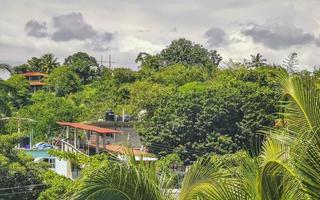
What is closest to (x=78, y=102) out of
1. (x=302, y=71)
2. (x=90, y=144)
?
(x=90, y=144)

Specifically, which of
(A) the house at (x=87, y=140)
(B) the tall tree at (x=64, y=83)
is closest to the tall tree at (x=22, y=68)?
(B) the tall tree at (x=64, y=83)

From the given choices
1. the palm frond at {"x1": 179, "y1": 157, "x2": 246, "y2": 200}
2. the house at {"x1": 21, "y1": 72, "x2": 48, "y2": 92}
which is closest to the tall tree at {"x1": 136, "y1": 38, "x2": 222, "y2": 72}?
the house at {"x1": 21, "y1": 72, "x2": 48, "y2": 92}

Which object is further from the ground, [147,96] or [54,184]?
[147,96]

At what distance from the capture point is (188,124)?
4044 cm

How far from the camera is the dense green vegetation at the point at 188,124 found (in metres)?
4.97

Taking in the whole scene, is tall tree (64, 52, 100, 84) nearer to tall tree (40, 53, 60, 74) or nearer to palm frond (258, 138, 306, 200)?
tall tree (40, 53, 60, 74)

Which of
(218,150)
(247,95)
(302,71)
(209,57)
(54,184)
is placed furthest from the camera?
(209,57)

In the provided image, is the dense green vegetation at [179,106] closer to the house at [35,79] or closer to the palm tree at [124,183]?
the house at [35,79]

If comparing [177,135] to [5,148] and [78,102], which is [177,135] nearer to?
[5,148]

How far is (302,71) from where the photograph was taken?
5496 millimetres

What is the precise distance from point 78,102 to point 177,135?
25745mm

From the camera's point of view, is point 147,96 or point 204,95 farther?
point 147,96

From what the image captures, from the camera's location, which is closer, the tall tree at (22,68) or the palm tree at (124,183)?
the palm tree at (124,183)

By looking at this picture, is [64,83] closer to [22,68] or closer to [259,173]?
[22,68]
